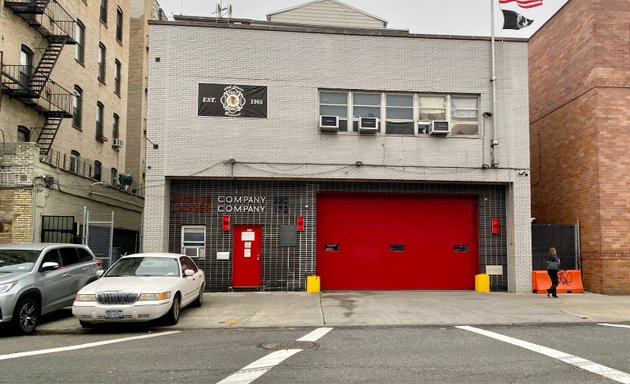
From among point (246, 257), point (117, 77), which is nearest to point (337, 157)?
point (246, 257)

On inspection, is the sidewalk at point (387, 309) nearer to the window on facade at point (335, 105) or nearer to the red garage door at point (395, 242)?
the red garage door at point (395, 242)

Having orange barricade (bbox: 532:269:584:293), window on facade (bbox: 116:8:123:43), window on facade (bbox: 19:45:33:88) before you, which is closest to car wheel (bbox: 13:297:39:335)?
window on facade (bbox: 19:45:33:88)

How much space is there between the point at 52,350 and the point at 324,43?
1136 cm

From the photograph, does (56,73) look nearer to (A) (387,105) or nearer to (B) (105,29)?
(B) (105,29)

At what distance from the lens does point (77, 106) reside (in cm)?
2336

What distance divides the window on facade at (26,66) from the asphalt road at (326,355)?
41.1 feet

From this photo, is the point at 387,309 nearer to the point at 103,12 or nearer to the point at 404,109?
the point at 404,109

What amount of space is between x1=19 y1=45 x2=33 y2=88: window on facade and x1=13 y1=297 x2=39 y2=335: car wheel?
38.1 ft

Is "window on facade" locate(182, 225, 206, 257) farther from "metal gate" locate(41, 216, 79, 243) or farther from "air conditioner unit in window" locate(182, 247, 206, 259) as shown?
"metal gate" locate(41, 216, 79, 243)

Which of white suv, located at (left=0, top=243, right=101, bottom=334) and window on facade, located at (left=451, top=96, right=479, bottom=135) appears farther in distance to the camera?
window on facade, located at (left=451, top=96, right=479, bottom=135)

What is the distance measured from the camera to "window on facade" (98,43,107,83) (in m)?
25.9

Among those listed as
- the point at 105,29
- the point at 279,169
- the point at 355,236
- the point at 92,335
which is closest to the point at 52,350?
the point at 92,335

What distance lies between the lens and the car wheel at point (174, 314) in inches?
Answer: 397

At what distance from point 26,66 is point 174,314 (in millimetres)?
13308
